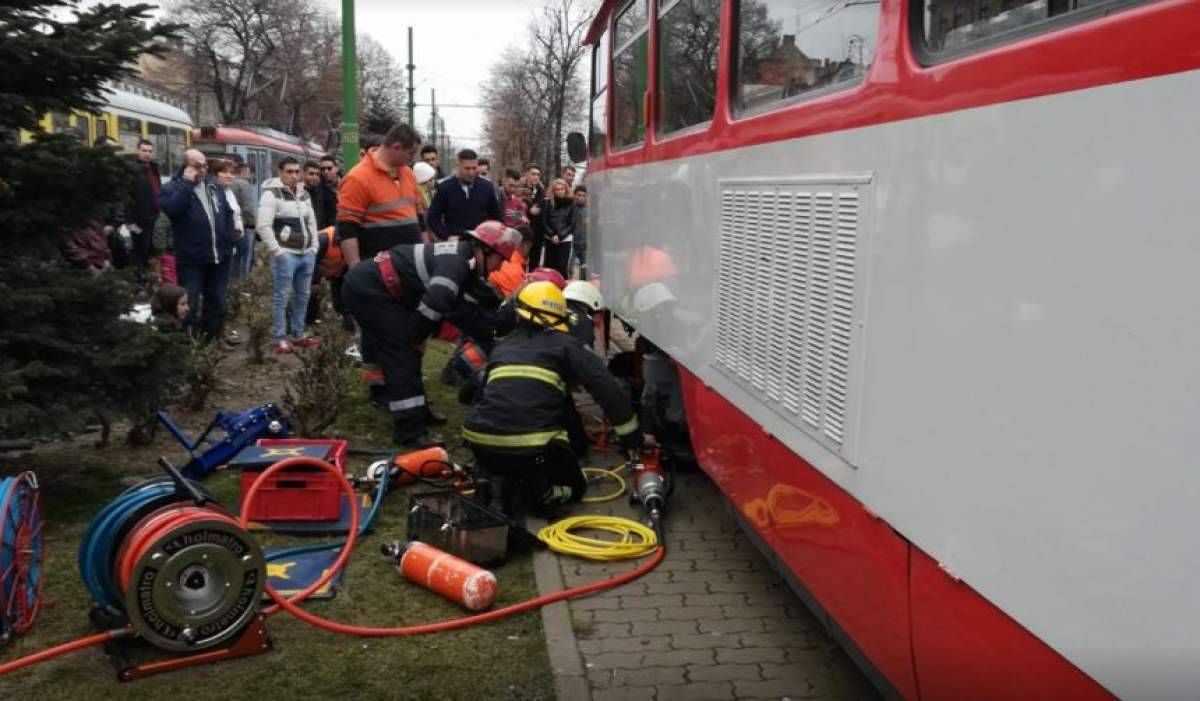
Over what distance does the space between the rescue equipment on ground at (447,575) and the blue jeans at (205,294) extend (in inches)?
172

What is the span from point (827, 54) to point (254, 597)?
2561mm

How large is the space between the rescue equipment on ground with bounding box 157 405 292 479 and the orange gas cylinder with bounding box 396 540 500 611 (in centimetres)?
158

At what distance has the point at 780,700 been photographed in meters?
3.31

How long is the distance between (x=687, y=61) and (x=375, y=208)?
10.4ft

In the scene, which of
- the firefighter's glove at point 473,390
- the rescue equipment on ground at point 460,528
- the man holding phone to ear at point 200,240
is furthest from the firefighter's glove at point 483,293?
the man holding phone to ear at point 200,240

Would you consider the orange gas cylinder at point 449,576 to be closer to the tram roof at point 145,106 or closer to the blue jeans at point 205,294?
the blue jeans at point 205,294

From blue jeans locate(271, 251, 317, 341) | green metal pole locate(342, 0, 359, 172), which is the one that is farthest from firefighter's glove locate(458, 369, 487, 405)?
green metal pole locate(342, 0, 359, 172)

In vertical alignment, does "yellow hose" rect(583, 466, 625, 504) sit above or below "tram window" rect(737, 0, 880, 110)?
below

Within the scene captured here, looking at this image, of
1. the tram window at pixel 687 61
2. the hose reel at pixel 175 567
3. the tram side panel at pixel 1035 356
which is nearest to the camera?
the tram side panel at pixel 1035 356

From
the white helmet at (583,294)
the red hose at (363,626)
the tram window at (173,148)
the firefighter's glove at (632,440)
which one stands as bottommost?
the red hose at (363,626)

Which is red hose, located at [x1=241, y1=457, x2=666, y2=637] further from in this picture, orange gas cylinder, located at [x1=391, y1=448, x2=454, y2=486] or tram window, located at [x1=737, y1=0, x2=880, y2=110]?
tram window, located at [x1=737, y1=0, x2=880, y2=110]

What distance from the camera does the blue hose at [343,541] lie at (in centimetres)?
428

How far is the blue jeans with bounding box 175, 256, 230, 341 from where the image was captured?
7.81m

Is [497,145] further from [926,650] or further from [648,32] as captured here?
[926,650]
